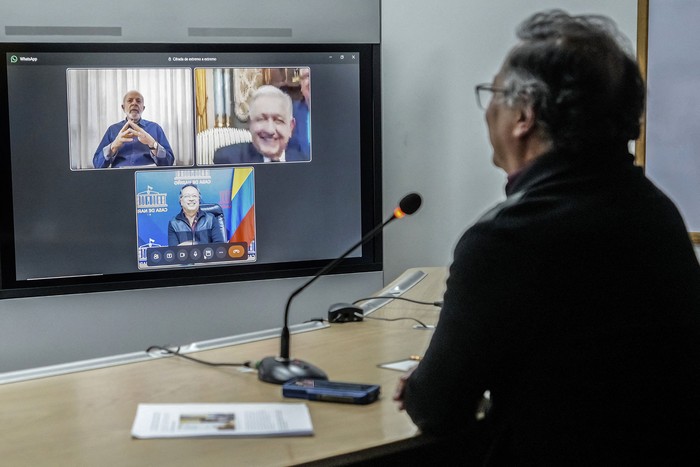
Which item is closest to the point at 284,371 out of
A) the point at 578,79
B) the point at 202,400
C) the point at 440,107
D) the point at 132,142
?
the point at 202,400

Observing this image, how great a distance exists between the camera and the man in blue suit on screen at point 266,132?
301cm

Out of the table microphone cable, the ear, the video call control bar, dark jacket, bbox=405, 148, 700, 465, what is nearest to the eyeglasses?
the ear

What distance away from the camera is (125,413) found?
1746mm

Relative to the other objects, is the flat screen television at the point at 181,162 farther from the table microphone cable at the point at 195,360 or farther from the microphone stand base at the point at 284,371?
the microphone stand base at the point at 284,371

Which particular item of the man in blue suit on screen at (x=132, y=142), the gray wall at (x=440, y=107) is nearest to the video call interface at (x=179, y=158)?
the man in blue suit on screen at (x=132, y=142)

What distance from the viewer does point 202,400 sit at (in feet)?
5.99

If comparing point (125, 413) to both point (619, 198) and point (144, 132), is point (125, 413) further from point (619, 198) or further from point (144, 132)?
point (144, 132)

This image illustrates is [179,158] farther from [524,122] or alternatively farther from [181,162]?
[524,122]

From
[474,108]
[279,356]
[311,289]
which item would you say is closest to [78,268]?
[311,289]

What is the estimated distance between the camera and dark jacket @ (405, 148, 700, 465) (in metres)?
1.39

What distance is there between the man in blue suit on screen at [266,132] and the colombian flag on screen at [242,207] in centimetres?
5

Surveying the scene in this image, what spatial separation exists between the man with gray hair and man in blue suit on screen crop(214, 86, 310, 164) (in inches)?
63.5

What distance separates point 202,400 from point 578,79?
0.98 metres

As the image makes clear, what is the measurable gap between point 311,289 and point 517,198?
76.5 inches
